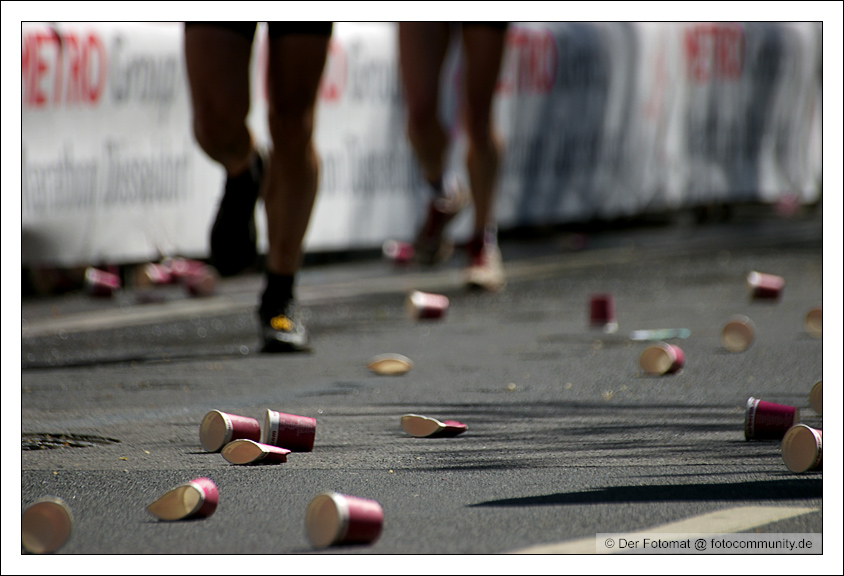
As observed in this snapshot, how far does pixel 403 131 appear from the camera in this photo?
9.59 metres

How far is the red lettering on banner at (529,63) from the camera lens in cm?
1042

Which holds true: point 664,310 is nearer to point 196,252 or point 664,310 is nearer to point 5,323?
point 196,252

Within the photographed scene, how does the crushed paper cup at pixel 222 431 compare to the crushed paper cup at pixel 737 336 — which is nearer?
the crushed paper cup at pixel 222 431

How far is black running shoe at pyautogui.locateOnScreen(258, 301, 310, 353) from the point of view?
5.23 metres

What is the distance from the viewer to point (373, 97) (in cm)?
928

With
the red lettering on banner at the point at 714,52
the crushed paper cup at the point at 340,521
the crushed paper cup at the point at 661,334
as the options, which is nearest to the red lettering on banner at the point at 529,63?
the red lettering on banner at the point at 714,52

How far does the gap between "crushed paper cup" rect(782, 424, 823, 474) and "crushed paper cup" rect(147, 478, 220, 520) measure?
1271mm

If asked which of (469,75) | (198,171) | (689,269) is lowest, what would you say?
(689,269)

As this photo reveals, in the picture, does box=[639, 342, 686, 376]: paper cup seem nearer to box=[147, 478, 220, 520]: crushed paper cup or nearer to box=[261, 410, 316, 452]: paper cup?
box=[261, 410, 316, 452]: paper cup

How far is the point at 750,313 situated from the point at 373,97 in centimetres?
368

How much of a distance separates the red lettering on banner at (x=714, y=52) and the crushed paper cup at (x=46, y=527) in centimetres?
1057

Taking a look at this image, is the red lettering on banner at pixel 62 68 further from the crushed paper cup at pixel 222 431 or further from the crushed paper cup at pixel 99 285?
the crushed paper cup at pixel 222 431

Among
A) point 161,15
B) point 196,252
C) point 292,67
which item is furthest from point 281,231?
point 196,252

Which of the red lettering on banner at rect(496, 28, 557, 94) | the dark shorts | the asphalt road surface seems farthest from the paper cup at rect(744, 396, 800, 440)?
the red lettering on banner at rect(496, 28, 557, 94)
